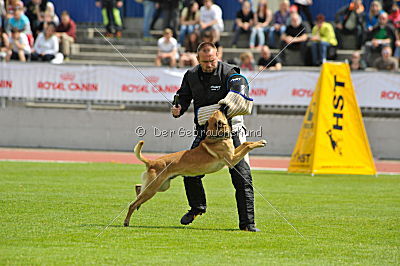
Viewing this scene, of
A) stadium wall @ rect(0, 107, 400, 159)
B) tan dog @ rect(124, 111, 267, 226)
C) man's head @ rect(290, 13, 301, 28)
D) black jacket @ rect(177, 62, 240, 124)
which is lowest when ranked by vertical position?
stadium wall @ rect(0, 107, 400, 159)

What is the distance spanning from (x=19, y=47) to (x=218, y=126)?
54.4ft

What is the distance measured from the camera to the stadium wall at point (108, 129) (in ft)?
70.6

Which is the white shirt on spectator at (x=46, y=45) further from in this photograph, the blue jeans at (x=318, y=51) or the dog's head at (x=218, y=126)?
the dog's head at (x=218, y=126)

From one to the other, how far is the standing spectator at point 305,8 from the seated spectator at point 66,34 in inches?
298

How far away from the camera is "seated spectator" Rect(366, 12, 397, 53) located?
899 inches

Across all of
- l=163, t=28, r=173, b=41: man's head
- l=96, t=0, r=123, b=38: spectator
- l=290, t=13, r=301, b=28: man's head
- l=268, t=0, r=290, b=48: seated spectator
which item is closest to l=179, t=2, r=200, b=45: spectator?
l=163, t=28, r=173, b=41: man's head

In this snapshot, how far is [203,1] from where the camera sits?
2530 centimetres

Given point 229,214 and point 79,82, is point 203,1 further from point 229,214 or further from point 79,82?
point 229,214

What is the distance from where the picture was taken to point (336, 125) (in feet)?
52.0

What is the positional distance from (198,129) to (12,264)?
3.25 metres

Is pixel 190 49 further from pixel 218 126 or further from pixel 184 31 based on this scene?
pixel 218 126

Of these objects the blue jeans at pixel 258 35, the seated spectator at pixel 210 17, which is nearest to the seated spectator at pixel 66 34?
the seated spectator at pixel 210 17

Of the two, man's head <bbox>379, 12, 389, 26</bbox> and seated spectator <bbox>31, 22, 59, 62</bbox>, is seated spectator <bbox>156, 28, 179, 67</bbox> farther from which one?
man's head <bbox>379, 12, 389, 26</bbox>

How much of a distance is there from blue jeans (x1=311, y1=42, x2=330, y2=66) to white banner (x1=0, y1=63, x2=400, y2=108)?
2.46 m
